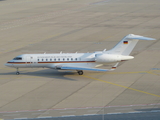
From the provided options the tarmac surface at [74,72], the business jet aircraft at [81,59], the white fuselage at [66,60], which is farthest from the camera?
the business jet aircraft at [81,59]

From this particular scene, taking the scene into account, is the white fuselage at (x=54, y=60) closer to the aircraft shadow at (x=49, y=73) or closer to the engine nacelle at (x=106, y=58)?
the engine nacelle at (x=106, y=58)

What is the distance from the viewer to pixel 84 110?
108ft

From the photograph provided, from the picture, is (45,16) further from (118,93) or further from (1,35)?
(118,93)

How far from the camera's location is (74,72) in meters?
46.4

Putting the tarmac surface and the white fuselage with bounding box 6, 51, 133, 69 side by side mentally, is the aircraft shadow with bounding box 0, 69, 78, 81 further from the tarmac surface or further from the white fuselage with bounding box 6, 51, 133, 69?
the white fuselage with bounding box 6, 51, 133, 69

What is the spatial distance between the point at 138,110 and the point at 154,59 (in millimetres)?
20636

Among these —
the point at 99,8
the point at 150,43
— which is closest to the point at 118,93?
the point at 150,43

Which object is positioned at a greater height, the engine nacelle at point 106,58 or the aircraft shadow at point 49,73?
the engine nacelle at point 106,58

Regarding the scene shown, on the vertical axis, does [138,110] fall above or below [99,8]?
below

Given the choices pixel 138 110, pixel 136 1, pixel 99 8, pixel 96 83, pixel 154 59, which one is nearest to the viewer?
pixel 138 110

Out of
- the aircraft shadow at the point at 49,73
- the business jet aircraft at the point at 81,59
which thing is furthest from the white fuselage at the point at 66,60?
the aircraft shadow at the point at 49,73

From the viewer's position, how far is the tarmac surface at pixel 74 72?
34469mm

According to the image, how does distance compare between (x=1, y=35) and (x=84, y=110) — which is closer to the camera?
(x=84, y=110)

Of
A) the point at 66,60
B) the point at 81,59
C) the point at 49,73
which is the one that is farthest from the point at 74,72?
the point at 49,73
